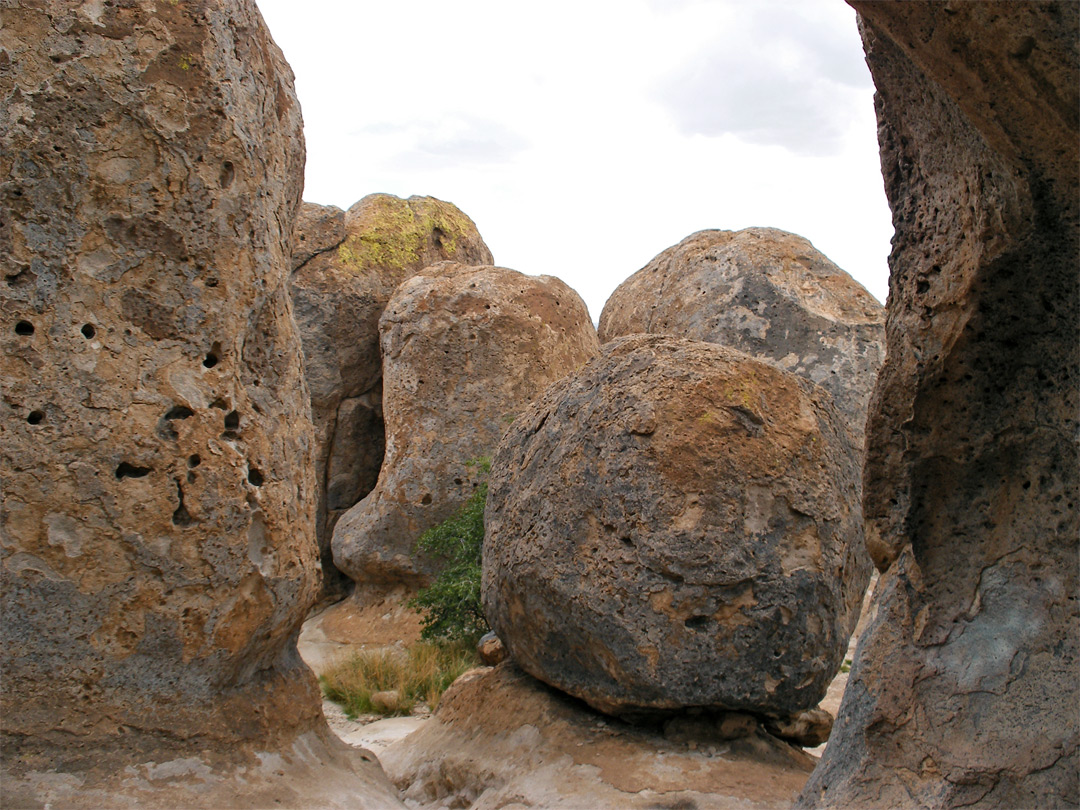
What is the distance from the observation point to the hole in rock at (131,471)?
10.9ft

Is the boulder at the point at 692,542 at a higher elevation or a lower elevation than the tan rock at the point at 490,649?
higher

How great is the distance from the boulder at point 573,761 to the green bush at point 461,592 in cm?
189

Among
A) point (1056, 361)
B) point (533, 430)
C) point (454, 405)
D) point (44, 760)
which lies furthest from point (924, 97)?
point (454, 405)

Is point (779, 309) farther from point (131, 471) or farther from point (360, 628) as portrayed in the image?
point (131, 471)

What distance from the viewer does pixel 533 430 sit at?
492 cm

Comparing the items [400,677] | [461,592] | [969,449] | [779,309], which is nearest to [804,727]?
[969,449]

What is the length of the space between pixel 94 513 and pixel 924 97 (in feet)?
9.24

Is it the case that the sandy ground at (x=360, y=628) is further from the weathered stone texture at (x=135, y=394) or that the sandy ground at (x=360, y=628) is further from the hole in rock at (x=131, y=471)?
the hole in rock at (x=131, y=471)

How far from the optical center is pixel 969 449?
2.68 meters

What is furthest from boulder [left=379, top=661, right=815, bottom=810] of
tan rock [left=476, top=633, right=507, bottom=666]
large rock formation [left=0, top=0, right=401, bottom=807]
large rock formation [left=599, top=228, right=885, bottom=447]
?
large rock formation [left=599, top=228, right=885, bottom=447]

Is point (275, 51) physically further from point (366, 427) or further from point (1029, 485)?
point (366, 427)

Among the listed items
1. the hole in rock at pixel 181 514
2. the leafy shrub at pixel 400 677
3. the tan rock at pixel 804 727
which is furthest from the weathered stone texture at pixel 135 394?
the leafy shrub at pixel 400 677

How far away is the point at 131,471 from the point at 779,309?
664 cm

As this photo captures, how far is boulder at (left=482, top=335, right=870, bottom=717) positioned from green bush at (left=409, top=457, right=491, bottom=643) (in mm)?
2391
